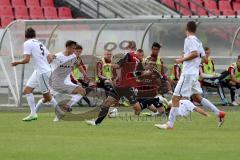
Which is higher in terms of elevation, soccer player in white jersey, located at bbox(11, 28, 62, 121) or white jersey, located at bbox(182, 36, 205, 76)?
white jersey, located at bbox(182, 36, 205, 76)

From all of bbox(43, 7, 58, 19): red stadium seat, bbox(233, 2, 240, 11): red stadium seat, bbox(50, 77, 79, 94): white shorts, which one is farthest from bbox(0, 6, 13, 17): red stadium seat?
bbox(50, 77, 79, 94): white shorts

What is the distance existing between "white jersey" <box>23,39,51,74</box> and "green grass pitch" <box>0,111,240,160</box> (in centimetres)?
138

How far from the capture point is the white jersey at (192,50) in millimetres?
17519

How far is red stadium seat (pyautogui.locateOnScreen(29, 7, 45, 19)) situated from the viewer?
37.0 meters

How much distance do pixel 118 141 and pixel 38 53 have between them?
23.1ft

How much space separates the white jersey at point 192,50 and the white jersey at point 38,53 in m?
4.47

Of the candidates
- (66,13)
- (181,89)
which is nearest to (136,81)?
(181,89)

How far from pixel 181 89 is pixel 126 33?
12030 mm

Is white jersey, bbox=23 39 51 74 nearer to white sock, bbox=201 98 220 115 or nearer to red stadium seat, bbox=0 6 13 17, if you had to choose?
white sock, bbox=201 98 220 115

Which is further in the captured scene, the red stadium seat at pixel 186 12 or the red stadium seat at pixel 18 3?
the red stadium seat at pixel 186 12

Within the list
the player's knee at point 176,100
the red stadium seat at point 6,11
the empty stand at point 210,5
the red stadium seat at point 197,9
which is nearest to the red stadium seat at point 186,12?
the red stadium seat at point 197,9

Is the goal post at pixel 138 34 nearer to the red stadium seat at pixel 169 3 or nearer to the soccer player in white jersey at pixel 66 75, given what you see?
the soccer player in white jersey at pixel 66 75

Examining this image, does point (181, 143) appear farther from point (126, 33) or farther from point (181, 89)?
point (126, 33)

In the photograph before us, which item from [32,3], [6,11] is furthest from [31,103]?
[32,3]
